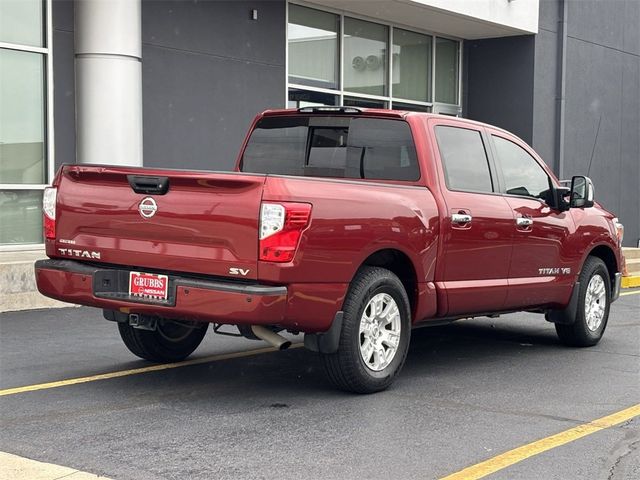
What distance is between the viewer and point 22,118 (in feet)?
42.3

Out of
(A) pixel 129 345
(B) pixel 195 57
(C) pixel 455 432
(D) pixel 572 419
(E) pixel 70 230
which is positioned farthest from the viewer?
(B) pixel 195 57

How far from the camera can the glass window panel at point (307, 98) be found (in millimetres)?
17062

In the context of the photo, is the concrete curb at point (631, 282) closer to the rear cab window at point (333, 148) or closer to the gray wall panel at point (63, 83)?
the gray wall panel at point (63, 83)

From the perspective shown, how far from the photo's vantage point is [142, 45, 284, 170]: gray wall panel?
14352 millimetres

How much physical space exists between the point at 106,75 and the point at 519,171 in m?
6.41

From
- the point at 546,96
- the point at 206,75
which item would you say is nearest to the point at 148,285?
the point at 206,75

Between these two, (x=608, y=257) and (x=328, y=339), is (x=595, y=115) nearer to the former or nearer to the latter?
(x=608, y=257)

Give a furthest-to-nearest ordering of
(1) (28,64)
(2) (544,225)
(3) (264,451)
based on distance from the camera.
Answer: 1. (1) (28,64)
2. (2) (544,225)
3. (3) (264,451)

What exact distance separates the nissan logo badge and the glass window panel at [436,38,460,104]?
15.3 m

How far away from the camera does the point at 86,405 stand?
6.19 m

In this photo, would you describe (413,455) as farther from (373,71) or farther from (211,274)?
(373,71)

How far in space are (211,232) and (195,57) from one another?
935 centimetres

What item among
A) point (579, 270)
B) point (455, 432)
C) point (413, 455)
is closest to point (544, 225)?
point (579, 270)

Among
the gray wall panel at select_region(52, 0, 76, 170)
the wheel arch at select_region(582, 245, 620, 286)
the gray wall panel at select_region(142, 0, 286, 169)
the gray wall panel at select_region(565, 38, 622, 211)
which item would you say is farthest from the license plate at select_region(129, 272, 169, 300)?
the gray wall panel at select_region(565, 38, 622, 211)
